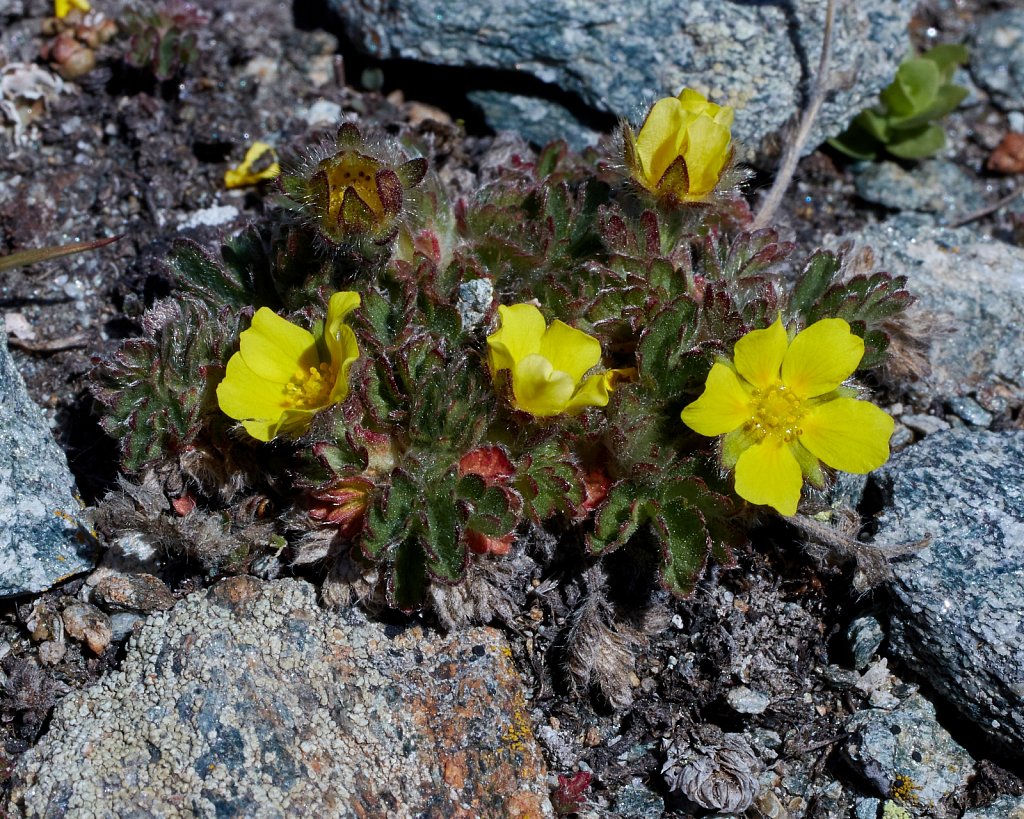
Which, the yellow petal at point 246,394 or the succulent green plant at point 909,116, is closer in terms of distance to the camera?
the yellow petal at point 246,394

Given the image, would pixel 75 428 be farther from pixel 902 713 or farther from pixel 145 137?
pixel 902 713

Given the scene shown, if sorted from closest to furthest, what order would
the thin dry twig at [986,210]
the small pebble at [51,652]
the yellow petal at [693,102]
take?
the small pebble at [51,652], the yellow petal at [693,102], the thin dry twig at [986,210]

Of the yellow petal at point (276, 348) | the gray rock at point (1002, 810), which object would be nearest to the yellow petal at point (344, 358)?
the yellow petal at point (276, 348)

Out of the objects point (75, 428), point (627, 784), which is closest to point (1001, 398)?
point (627, 784)

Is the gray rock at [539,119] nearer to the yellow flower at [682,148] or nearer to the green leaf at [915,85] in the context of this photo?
the yellow flower at [682,148]

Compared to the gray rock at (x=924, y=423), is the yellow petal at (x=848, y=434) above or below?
above

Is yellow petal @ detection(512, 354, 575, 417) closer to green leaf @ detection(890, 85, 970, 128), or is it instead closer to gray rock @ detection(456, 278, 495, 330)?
gray rock @ detection(456, 278, 495, 330)
